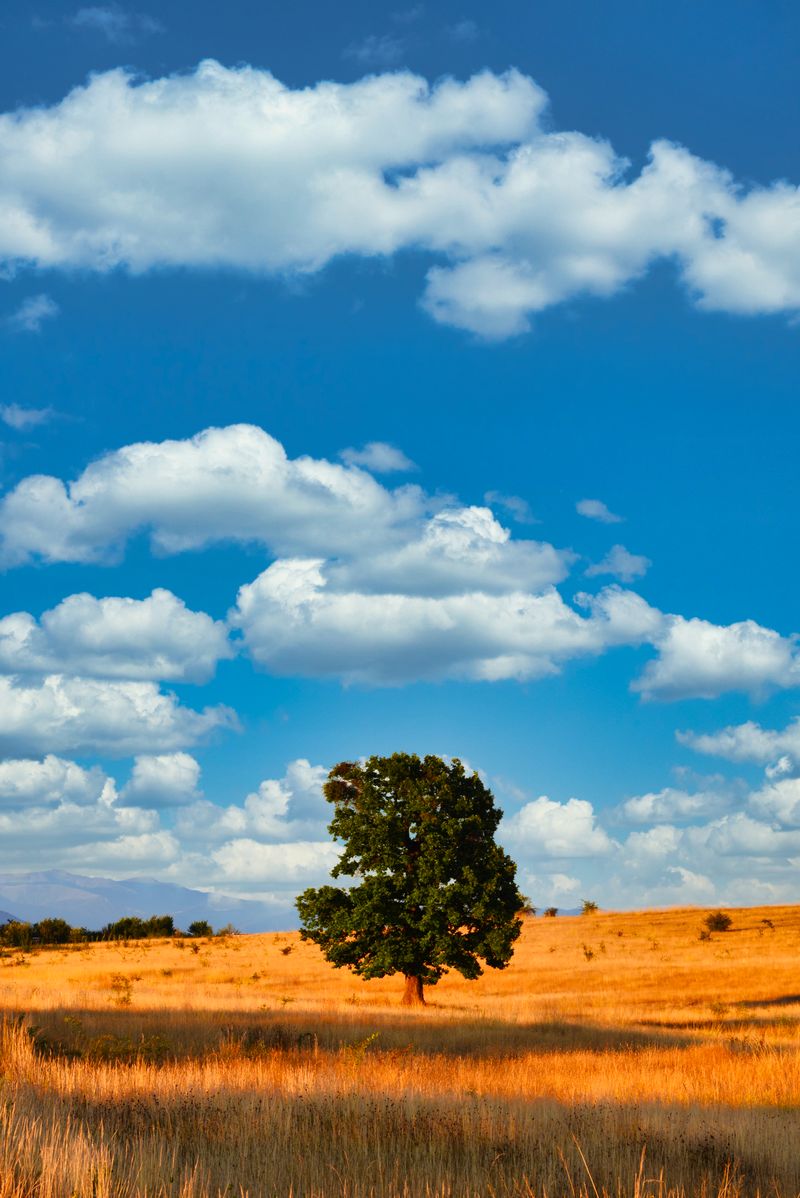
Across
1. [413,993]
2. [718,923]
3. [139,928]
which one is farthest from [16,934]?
[413,993]

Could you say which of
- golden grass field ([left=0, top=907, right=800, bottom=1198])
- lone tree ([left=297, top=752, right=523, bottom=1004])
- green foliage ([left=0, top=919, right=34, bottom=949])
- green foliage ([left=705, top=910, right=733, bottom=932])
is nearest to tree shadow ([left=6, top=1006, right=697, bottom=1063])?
golden grass field ([left=0, top=907, right=800, bottom=1198])

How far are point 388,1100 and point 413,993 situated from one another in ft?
93.7

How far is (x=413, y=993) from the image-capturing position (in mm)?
39875

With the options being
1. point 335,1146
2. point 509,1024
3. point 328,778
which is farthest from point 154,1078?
point 328,778

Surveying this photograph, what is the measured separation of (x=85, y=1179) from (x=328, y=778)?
33.5 m

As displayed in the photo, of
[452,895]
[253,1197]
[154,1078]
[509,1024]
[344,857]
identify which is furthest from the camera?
[344,857]

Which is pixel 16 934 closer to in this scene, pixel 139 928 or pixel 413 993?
pixel 139 928

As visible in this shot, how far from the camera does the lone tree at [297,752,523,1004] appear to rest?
37.8 metres

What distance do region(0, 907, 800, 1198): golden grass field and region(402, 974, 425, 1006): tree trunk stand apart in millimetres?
3641

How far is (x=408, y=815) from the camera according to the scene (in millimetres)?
39312

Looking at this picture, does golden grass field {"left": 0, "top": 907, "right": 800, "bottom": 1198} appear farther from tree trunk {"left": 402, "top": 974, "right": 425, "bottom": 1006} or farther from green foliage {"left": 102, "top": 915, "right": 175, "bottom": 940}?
green foliage {"left": 102, "top": 915, "right": 175, "bottom": 940}

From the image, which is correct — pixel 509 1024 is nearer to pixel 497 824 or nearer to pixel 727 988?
pixel 497 824

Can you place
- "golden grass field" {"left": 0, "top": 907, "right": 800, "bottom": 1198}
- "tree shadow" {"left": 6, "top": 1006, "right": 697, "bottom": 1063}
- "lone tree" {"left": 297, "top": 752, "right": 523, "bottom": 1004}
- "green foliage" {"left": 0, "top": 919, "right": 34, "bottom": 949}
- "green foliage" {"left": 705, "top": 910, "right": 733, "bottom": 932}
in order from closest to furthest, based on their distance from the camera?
"golden grass field" {"left": 0, "top": 907, "right": 800, "bottom": 1198}, "tree shadow" {"left": 6, "top": 1006, "right": 697, "bottom": 1063}, "lone tree" {"left": 297, "top": 752, "right": 523, "bottom": 1004}, "green foliage" {"left": 705, "top": 910, "right": 733, "bottom": 932}, "green foliage" {"left": 0, "top": 919, "right": 34, "bottom": 949}

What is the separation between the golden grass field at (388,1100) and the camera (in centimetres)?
873
